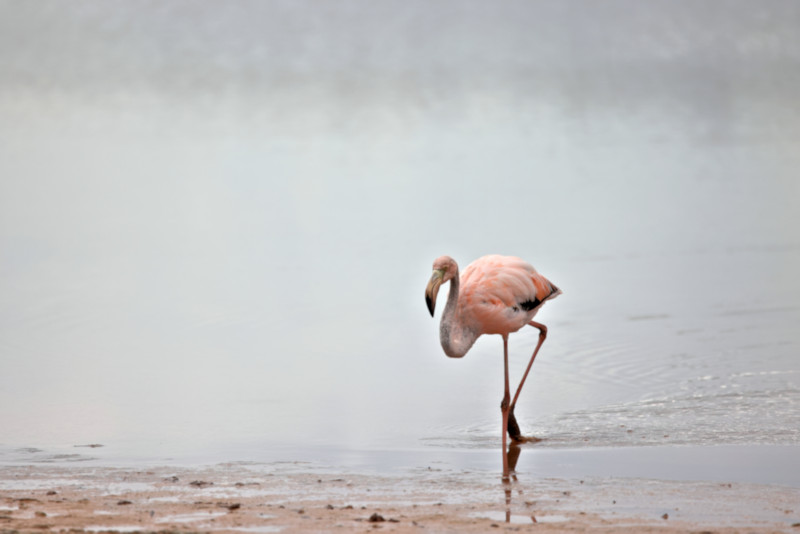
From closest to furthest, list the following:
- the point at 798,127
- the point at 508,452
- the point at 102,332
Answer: the point at 508,452
the point at 102,332
the point at 798,127

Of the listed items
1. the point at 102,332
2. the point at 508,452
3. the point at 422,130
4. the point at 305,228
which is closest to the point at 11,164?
the point at 305,228

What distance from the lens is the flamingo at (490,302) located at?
797 cm

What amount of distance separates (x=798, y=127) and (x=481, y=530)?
78.1 feet

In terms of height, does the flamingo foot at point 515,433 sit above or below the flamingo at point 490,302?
below

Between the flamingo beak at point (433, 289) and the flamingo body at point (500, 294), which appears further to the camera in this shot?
the flamingo body at point (500, 294)

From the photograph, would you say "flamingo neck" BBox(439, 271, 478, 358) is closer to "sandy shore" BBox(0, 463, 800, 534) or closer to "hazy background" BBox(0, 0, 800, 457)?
"hazy background" BBox(0, 0, 800, 457)

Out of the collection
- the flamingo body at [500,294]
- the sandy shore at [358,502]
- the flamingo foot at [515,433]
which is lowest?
the sandy shore at [358,502]

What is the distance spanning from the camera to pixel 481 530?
18.3 ft

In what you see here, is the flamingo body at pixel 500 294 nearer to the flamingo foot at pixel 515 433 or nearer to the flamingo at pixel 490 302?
the flamingo at pixel 490 302

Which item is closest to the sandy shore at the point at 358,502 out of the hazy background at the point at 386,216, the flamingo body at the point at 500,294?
the hazy background at the point at 386,216

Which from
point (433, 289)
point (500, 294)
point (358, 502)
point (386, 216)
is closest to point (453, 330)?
point (500, 294)

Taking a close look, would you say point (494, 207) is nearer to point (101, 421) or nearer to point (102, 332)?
point (102, 332)

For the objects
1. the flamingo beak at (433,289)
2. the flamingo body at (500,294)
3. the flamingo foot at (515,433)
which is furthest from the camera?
the flamingo body at (500,294)

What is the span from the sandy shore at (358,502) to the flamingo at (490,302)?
3.92ft
